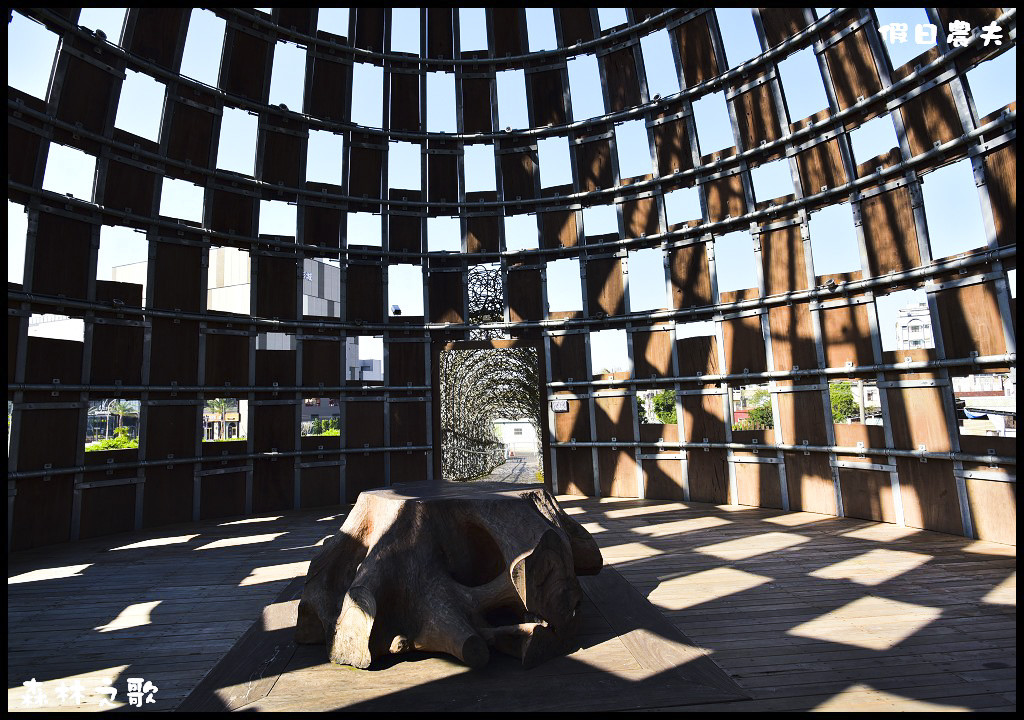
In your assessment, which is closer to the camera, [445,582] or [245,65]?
[445,582]

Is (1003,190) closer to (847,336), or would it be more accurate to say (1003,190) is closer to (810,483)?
(847,336)

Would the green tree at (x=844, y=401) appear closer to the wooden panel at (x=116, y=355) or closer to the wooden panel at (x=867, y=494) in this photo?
the wooden panel at (x=867, y=494)

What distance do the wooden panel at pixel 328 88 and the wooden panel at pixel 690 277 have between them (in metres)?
10.3

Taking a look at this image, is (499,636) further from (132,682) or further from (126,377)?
(126,377)

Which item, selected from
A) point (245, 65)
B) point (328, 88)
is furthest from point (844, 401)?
point (245, 65)

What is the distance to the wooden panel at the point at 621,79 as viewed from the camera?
51.8 feet

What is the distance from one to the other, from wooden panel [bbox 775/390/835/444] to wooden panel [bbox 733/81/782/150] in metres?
6.10

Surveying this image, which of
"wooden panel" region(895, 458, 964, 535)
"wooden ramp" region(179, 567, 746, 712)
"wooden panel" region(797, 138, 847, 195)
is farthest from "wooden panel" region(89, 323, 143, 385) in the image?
"wooden panel" region(895, 458, 964, 535)

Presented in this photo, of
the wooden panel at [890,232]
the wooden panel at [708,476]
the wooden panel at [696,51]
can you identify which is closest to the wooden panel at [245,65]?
the wooden panel at [696,51]

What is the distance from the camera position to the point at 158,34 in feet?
43.4

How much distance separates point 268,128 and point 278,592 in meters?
12.3

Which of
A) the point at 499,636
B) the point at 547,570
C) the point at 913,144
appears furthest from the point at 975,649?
the point at 913,144

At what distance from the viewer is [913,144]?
1083 cm

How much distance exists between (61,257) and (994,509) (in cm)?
1824
